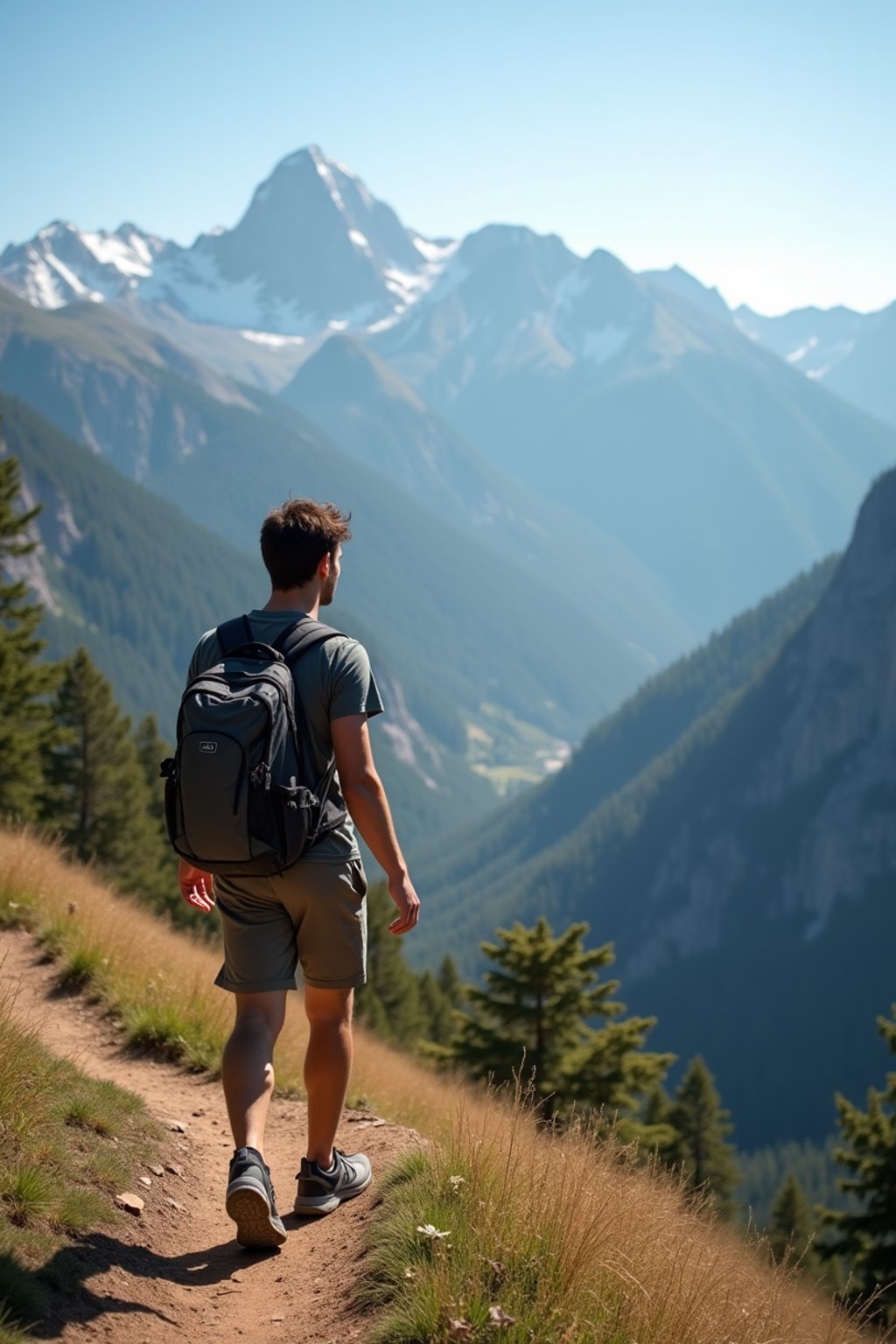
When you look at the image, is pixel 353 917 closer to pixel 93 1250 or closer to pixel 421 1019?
pixel 93 1250

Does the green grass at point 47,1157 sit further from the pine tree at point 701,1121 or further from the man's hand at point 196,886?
the pine tree at point 701,1121

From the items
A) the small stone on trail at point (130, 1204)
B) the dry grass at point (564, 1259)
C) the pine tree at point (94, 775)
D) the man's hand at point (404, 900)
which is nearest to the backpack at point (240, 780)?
the man's hand at point (404, 900)

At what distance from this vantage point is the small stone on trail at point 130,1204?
18.1 feet

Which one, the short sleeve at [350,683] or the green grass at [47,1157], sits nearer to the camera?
the green grass at [47,1157]

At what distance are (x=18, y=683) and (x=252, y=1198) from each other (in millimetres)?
25722

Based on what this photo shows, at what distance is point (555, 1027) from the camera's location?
19359 mm

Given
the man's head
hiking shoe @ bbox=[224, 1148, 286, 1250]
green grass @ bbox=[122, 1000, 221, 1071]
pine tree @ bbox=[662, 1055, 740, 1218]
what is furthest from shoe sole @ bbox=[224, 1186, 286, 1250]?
pine tree @ bbox=[662, 1055, 740, 1218]

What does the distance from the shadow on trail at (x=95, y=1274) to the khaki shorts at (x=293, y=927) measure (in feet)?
3.95

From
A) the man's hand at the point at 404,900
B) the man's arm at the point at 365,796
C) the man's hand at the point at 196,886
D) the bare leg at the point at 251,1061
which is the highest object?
the man's arm at the point at 365,796

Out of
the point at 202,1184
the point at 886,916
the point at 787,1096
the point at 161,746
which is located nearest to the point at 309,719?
the point at 202,1184

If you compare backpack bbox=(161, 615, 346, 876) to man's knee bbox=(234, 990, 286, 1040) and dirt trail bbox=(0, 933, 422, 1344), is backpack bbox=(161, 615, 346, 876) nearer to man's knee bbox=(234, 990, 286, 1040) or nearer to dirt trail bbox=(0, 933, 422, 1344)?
man's knee bbox=(234, 990, 286, 1040)

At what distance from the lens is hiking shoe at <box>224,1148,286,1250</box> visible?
5.01 meters

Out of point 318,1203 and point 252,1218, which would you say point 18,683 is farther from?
point 252,1218

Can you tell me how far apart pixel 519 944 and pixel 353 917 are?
13994mm
